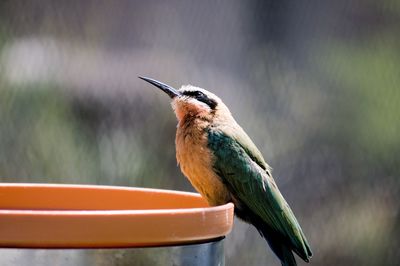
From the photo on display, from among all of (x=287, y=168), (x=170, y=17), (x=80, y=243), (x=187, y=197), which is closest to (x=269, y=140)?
(x=287, y=168)

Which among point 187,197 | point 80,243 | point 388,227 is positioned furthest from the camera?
point 388,227

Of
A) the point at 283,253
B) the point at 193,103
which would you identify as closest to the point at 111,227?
the point at 283,253

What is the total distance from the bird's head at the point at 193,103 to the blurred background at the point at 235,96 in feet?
1.24

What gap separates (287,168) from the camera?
→ 2990 millimetres

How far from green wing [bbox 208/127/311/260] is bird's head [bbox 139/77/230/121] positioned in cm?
16

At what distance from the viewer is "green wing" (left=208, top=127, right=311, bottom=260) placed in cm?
206

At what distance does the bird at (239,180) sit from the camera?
207 cm

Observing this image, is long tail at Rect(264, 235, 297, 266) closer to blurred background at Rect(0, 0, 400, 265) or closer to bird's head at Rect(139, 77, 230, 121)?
bird's head at Rect(139, 77, 230, 121)

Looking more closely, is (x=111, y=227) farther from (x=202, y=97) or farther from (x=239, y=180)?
(x=202, y=97)

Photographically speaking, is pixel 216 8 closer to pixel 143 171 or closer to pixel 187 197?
pixel 143 171

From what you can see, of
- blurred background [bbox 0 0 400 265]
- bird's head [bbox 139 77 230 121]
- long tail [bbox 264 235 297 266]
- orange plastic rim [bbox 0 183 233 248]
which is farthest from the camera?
blurred background [bbox 0 0 400 265]

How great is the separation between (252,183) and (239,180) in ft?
0.13

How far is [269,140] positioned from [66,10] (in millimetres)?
921

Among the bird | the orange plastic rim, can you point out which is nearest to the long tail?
the bird
